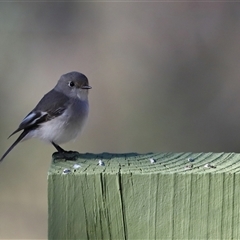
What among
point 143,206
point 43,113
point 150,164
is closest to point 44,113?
point 43,113

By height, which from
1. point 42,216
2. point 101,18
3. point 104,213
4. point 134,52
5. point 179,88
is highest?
point 101,18

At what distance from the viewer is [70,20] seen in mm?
8148

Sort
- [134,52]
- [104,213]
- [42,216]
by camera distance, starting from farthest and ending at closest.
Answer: [134,52] → [42,216] → [104,213]

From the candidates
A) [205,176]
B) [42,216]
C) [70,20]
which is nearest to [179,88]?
[70,20]

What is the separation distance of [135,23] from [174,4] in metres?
0.60

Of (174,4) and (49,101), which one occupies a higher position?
(174,4)

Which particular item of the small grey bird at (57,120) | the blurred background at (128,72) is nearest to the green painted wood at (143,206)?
the small grey bird at (57,120)

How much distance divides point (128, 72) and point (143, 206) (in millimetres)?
5585

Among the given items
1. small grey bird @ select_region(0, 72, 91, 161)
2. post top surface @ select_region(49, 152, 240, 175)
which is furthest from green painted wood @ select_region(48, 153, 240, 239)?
small grey bird @ select_region(0, 72, 91, 161)

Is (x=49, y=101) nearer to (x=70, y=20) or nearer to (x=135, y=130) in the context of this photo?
(x=135, y=130)

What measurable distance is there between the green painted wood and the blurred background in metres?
4.62

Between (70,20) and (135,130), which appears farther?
(70,20)

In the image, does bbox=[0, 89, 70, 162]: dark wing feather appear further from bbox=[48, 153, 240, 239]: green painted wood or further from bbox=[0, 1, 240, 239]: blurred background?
bbox=[48, 153, 240, 239]: green painted wood

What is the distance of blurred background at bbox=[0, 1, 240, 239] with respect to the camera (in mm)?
7211
